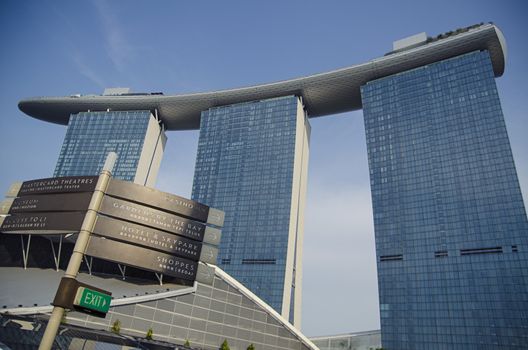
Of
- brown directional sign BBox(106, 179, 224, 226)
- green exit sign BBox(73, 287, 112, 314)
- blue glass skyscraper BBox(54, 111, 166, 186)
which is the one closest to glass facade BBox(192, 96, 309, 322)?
blue glass skyscraper BBox(54, 111, 166, 186)

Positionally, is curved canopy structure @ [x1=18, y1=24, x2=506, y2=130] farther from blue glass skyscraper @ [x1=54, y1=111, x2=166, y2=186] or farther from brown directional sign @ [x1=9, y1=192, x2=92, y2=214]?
brown directional sign @ [x1=9, y1=192, x2=92, y2=214]

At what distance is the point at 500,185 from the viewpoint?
11688 cm

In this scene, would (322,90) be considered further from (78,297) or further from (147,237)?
(78,297)

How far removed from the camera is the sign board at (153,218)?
44656 millimetres

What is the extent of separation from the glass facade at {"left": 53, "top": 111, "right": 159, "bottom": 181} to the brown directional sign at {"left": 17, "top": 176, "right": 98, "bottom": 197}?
126096 mm

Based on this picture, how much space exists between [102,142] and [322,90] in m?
104

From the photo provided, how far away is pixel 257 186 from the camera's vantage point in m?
156

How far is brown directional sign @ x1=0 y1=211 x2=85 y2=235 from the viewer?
39.0 meters

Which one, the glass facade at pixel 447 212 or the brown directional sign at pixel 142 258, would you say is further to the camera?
the glass facade at pixel 447 212

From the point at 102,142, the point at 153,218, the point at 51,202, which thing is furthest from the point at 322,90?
the point at 51,202

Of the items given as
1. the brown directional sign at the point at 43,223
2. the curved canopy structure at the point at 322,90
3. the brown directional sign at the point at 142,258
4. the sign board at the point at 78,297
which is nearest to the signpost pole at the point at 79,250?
the sign board at the point at 78,297

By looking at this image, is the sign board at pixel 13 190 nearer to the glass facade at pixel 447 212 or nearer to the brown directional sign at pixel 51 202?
the brown directional sign at pixel 51 202

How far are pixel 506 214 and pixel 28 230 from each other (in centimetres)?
11760

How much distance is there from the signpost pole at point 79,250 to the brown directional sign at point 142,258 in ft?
77.4
